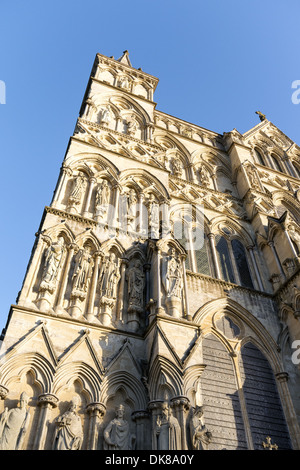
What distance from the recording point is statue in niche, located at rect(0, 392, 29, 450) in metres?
6.59

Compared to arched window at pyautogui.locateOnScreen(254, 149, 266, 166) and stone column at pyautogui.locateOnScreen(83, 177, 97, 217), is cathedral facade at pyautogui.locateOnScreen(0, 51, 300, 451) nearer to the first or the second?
stone column at pyautogui.locateOnScreen(83, 177, 97, 217)

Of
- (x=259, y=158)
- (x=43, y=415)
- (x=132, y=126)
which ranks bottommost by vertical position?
(x=43, y=415)

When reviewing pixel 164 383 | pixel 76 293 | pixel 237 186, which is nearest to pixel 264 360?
pixel 164 383

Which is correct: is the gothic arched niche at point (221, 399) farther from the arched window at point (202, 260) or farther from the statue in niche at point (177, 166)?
the statue in niche at point (177, 166)

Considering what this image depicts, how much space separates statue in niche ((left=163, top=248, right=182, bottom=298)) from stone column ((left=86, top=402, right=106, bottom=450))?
3.15m

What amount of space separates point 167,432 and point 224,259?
774 cm

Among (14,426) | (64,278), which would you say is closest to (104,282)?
(64,278)

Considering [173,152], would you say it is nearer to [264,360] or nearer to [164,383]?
[264,360]

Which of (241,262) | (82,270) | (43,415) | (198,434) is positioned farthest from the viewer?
(241,262)

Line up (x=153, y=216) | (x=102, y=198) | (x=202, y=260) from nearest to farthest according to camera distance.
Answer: (x=102, y=198) → (x=153, y=216) → (x=202, y=260)

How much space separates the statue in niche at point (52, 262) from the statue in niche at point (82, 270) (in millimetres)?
437

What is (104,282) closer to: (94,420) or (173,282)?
(173,282)

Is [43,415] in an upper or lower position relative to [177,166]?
lower

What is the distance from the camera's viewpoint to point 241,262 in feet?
47.0
